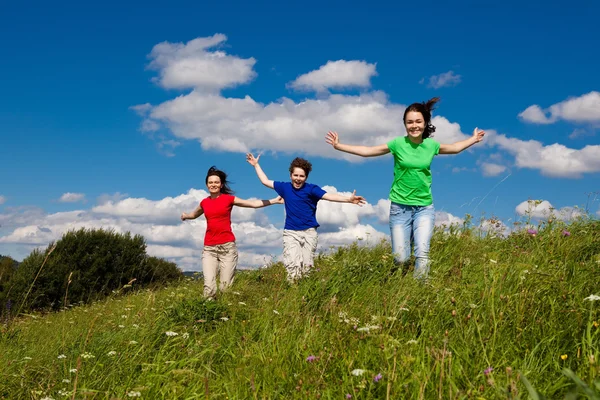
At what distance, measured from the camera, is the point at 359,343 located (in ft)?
11.6

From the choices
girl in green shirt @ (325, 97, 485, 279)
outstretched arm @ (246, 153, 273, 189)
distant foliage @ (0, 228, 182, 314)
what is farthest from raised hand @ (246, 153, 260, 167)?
distant foliage @ (0, 228, 182, 314)

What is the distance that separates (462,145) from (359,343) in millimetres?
4585

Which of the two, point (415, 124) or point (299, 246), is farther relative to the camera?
point (299, 246)

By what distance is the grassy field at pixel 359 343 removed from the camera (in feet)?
10.3

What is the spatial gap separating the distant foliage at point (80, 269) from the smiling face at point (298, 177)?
950 centimetres

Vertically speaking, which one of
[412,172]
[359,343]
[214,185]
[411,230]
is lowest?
[359,343]

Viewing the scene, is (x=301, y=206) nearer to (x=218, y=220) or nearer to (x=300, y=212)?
(x=300, y=212)

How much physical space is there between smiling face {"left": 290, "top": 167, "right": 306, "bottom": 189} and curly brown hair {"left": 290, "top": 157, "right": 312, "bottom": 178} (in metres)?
0.08

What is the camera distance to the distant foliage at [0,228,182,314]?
1678 cm

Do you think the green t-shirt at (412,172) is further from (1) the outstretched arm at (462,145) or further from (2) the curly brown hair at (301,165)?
(2) the curly brown hair at (301,165)

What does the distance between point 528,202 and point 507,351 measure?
5.31 meters

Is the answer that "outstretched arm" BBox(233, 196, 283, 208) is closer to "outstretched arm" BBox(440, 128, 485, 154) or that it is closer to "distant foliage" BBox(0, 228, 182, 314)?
"outstretched arm" BBox(440, 128, 485, 154)

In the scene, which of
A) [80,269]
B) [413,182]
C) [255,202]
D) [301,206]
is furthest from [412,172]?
[80,269]

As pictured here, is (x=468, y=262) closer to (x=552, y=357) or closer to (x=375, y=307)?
(x=375, y=307)
